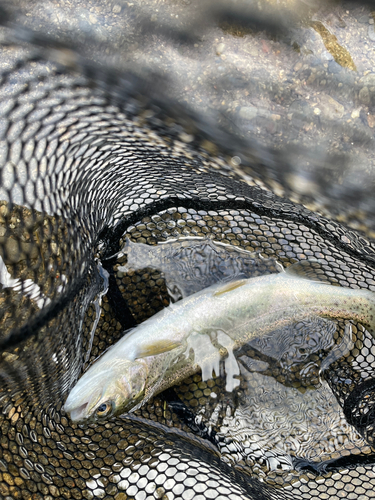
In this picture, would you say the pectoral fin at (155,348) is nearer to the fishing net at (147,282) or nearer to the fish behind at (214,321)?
the fish behind at (214,321)

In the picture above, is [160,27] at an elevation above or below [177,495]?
above

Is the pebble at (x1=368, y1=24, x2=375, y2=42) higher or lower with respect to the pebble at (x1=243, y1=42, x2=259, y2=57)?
higher

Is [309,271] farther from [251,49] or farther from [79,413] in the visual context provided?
[79,413]

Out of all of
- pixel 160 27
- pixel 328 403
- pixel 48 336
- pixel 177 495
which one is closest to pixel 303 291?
pixel 328 403

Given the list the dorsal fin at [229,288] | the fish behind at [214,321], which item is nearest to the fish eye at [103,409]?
the fish behind at [214,321]

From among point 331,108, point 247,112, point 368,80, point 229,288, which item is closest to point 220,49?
point 247,112

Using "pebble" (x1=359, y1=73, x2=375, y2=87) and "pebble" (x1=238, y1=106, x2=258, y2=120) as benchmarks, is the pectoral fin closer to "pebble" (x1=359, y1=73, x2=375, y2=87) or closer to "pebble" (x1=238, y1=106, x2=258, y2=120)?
"pebble" (x1=238, y1=106, x2=258, y2=120)

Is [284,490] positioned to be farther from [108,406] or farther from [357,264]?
[357,264]

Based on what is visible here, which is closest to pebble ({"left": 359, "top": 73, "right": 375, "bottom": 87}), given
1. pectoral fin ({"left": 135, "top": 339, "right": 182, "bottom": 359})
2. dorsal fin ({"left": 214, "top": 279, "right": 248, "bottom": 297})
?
dorsal fin ({"left": 214, "top": 279, "right": 248, "bottom": 297})
